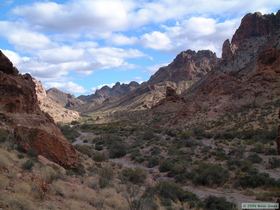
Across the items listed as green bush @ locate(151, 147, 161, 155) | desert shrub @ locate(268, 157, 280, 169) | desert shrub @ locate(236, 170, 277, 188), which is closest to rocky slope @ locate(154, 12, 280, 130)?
green bush @ locate(151, 147, 161, 155)

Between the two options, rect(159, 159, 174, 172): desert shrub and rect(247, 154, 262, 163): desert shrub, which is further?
rect(247, 154, 262, 163): desert shrub

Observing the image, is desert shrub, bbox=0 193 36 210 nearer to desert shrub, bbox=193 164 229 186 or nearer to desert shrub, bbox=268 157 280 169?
desert shrub, bbox=193 164 229 186

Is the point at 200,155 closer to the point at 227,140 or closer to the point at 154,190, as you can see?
the point at 227,140

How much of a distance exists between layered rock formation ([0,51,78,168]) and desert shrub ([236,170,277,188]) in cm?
877

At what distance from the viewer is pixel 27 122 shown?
23719mm

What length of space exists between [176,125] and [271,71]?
58.9 ft

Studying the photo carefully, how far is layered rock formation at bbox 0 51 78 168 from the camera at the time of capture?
69.6ft

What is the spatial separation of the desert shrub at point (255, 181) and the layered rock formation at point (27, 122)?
28.8ft

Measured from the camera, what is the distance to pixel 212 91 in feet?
269

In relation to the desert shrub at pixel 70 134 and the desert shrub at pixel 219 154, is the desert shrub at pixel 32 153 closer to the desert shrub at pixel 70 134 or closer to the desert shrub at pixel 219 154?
the desert shrub at pixel 219 154

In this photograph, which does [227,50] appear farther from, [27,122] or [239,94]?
[27,122]

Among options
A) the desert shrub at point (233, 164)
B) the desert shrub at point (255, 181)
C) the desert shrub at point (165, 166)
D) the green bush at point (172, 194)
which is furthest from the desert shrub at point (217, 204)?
the desert shrub at point (165, 166)

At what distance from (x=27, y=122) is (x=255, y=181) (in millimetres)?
12023

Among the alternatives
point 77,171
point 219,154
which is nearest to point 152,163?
point 219,154
